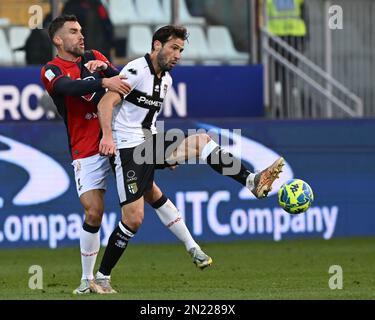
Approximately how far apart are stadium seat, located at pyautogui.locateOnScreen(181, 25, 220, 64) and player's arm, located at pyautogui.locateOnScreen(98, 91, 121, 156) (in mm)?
7492

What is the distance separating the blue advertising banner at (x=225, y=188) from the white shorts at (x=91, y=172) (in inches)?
188

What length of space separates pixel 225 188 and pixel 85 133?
5.28 meters

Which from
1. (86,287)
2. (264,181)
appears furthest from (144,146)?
(86,287)

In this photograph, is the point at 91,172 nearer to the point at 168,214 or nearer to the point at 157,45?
the point at 168,214

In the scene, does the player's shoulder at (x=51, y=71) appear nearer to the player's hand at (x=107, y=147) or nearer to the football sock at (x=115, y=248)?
the player's hand at (x=107, y=147)

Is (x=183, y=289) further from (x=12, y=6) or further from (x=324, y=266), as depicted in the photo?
(x=12, y=6)

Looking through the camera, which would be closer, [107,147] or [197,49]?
[107,147]

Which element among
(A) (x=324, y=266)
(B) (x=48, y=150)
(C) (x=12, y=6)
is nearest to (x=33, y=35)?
(C) (x=12, y=6)

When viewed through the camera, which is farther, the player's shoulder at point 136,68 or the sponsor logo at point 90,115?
the sponsor logo at point 90,115

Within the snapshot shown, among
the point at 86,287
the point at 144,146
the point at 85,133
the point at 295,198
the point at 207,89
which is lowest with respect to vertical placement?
the point at 86,287

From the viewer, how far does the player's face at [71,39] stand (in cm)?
1140

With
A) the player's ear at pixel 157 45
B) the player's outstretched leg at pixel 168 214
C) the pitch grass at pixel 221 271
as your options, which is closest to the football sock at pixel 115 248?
the pitch grass at pixel 221 271

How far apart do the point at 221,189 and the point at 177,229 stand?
496cm

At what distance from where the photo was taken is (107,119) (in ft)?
35.4
